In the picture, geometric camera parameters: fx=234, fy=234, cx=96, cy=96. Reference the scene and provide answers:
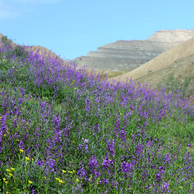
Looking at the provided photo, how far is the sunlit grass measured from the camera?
7.86 feet

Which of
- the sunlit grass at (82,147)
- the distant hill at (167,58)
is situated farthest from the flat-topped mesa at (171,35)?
the sunlit grass at (82,147)

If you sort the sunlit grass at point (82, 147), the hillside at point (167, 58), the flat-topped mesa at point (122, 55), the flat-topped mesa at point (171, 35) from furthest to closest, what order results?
the flat-topped mesa at point (171, 35) → the flat-topped mesa at point (122, 55) → the hillside at point (167, 58) → the sunlit grass at point (82, 147)

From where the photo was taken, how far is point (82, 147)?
119 inches

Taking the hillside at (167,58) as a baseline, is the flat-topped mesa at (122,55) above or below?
above

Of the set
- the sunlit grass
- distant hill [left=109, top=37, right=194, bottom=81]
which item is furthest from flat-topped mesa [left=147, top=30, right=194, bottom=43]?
the sunlit grass

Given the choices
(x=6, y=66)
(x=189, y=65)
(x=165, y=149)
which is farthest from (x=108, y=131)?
(x=189, y=65)

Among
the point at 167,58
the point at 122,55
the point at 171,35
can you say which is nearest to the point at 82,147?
the point at 167,58

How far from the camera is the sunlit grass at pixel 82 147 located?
2.40 meters

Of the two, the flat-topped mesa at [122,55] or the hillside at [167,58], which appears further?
the flat-topped mesa at [122,55]

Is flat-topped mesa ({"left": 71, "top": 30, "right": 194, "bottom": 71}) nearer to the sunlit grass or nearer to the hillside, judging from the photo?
the hillside

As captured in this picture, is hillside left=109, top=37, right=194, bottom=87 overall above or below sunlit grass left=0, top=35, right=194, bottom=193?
above

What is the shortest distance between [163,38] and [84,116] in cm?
11676

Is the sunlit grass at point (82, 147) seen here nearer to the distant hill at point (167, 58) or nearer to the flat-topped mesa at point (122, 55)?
the distant hill at point (167, 58)

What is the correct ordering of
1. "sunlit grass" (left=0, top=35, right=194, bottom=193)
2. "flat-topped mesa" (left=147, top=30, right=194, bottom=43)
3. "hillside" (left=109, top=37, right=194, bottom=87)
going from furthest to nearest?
"flat-topped mesa" (left=147, top=30, right=194, bottom=43) → "hillside" (left=109, top=37, right=194, bottom=87) → "sunlit grass" (left=0, top=35, right=194, bottom=193)
